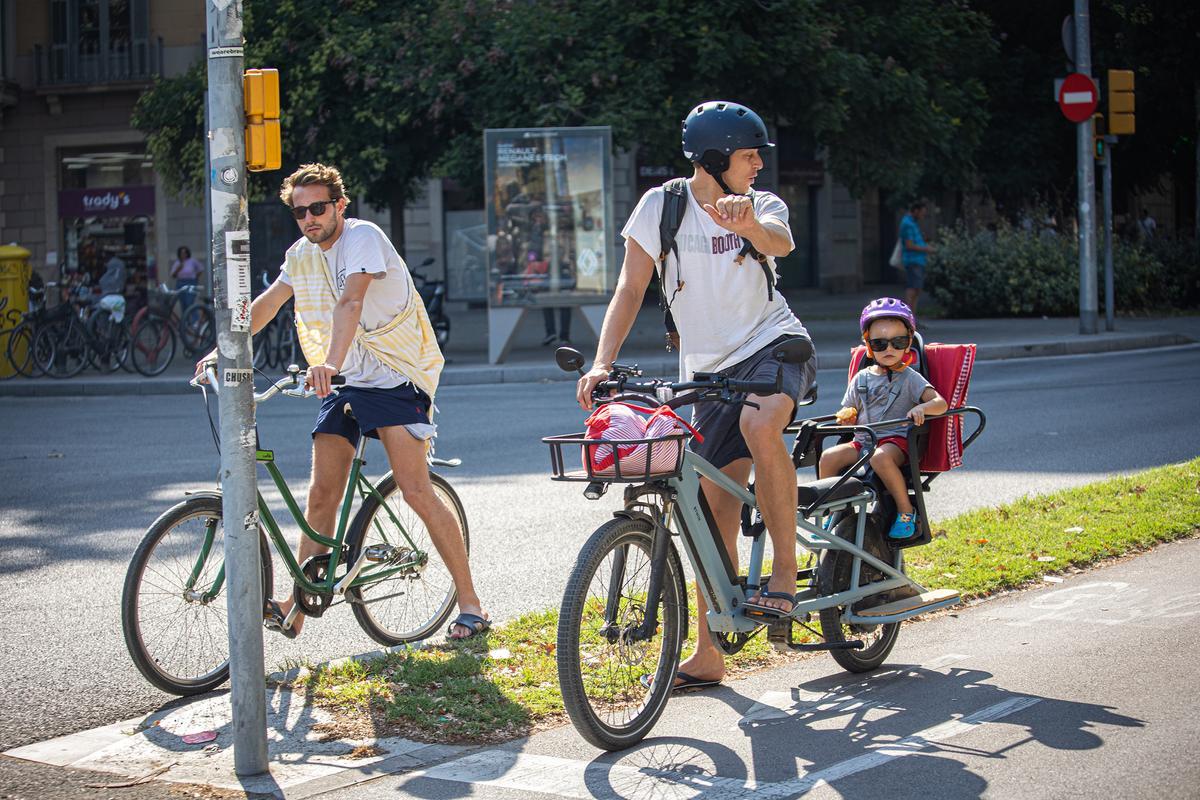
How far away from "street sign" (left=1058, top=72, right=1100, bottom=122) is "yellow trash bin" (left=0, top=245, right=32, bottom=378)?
14.2 metres

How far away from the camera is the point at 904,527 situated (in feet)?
17.5

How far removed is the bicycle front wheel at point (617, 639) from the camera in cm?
420

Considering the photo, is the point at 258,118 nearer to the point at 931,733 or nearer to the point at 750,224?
the point at 750,224

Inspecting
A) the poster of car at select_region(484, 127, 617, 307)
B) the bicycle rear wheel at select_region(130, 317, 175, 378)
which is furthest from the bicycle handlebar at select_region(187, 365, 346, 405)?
the bicycle rear wheel at select_region(130, 317, 175, 378)

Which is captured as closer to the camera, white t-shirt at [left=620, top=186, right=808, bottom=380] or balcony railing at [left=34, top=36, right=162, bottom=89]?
white t-shirt at [left=620, top=186, right=808, bottom=380]

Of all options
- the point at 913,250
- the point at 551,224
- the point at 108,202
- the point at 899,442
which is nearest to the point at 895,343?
the point at 899,442

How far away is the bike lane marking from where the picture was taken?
4.00m

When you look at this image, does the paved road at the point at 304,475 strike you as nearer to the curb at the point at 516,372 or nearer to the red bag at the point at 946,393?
the curb at the point at 516,372

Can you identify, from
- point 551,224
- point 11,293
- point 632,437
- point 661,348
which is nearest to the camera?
point 632,437

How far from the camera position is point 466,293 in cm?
3312

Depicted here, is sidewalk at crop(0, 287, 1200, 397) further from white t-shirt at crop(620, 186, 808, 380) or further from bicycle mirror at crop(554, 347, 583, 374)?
bicycle mirror at crop(554, 347, 583, 374)

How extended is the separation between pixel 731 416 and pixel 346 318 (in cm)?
149

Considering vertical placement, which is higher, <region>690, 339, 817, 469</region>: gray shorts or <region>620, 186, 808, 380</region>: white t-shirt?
<region>620, 186, 808, 380</region>: white t-shirt

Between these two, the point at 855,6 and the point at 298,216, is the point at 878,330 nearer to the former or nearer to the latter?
the point at 298,216
